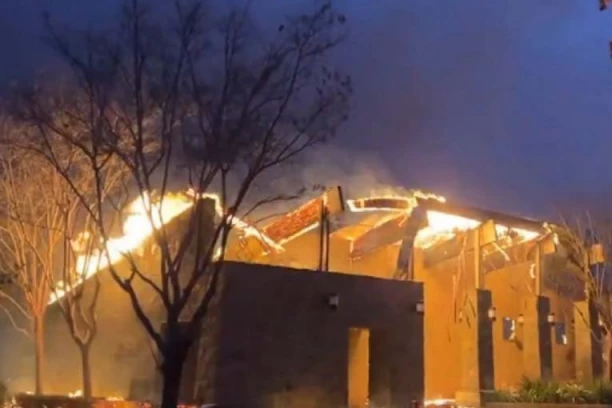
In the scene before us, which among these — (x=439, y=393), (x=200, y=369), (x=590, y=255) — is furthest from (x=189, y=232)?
(x=590, y=255)

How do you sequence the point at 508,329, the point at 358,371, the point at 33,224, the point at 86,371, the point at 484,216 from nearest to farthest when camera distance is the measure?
the point at 86,371 < the point at 33,224 < the point at 358,371 < the point at 484,216 < the point at 508,329

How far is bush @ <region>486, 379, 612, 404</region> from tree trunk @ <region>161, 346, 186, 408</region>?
1084 centimetres

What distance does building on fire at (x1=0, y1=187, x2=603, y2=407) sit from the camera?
20391mm

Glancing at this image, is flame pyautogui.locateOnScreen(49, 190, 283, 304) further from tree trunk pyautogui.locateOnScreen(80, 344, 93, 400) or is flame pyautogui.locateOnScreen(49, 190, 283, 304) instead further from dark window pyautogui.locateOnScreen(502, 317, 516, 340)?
dark window pyautogui.locateOnScreen(502, 317, 516, 340)

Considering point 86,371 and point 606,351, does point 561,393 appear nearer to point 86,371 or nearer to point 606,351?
point 606,351

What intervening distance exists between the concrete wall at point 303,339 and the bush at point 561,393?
2.82 metres

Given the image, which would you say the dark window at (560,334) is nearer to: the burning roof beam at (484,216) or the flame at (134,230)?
the burning roof beam at (484,216)

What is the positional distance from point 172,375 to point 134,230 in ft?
21.0

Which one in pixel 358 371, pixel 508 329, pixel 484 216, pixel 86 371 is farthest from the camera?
pixel 508 329

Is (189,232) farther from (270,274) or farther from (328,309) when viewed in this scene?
(328,309)

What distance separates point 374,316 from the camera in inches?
891

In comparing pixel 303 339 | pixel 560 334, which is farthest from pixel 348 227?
pixel 560 334

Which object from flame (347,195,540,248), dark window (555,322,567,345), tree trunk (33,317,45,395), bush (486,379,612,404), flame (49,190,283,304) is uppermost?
flame (347,195,540,248)

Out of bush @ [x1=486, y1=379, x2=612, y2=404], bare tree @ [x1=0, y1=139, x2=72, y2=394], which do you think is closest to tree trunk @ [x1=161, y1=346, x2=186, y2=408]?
bare tree @ [x1=0, y1=139, x2=72, y2=394]
